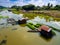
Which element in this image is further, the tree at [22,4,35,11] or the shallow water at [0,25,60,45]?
the tree at [22,4,35,11]

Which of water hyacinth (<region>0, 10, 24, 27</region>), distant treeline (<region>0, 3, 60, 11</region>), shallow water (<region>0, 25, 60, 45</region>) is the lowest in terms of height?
shallow water (<region>0, 25, 60, 45</region>)

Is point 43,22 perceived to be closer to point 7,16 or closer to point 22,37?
point 22,37

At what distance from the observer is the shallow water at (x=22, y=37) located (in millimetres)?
1383

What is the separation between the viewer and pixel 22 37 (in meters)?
1.43

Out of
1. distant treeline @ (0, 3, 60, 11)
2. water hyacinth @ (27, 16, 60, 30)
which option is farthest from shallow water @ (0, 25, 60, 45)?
distant treeline @ (0, 3, 60, 11)

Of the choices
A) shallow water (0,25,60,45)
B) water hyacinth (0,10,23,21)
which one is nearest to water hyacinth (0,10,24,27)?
water hyacinth (0,10,23,21)

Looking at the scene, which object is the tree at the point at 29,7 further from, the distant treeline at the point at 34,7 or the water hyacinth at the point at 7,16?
the water hyacinth at the point at 7,16

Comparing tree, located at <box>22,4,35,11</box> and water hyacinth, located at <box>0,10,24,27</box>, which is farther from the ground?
tree, located at <box>22,4,35,11</box>

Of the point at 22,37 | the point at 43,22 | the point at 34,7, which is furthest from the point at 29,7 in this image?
the point at 22,37

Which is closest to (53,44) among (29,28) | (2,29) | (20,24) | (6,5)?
(29,28)

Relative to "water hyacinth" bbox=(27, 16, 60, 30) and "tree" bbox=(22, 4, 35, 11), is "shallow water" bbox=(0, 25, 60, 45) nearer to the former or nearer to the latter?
"water hyacinth" bbox=(27, 16, 60, 30)

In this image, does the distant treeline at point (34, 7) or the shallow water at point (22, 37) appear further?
the distant treeline at point (34, 7)

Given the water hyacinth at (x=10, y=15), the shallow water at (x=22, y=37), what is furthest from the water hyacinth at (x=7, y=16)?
the shallow water at (x=22, y=37)

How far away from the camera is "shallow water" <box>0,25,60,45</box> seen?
4.54 ft
